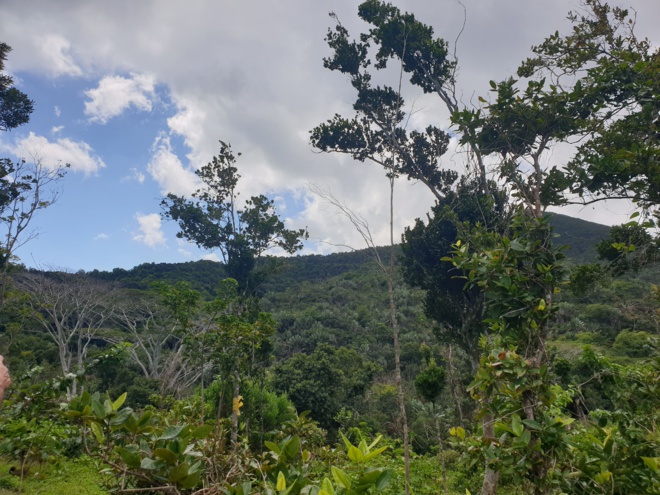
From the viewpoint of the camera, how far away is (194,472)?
106 cm

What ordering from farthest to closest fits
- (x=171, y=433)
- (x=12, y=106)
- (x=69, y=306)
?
(x=69, y=306), (x=12, y=106), (x=171, y=433)

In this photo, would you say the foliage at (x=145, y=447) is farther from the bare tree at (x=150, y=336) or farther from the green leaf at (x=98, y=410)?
the bare tree at (x=150, y=336)

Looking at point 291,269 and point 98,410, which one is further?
point 291,269

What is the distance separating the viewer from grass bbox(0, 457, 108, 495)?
13.0 feet

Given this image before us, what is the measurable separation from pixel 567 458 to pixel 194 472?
213 centimetres

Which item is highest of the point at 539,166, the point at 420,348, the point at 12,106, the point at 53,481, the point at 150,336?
the point at 12,106

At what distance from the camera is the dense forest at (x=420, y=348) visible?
173 cm

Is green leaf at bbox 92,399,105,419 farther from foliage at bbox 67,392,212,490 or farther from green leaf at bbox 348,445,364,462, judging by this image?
green leaf at bbox 348,445,364,462

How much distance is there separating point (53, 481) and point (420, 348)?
242 inches

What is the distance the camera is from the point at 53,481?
452cm

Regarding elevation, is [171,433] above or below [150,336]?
above

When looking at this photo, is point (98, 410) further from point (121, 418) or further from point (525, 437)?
point (525, 437)

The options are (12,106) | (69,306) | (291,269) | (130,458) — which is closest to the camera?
(130,458)

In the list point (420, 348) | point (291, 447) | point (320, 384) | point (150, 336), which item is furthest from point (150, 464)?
point (150, 336)
